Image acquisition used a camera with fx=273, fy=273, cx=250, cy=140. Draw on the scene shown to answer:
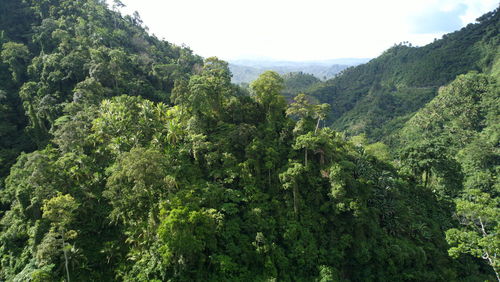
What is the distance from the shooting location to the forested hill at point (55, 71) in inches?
1436

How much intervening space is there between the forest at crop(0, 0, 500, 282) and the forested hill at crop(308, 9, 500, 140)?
70124 mm

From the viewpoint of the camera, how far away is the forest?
1991cm

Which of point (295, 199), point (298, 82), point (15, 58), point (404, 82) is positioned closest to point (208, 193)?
point (295, 199)

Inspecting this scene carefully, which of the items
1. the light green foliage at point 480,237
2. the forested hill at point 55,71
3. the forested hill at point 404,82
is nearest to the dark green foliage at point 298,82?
the forested hill at point 404,82

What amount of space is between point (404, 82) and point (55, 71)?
146m

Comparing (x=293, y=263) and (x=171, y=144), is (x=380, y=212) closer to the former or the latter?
(x=293, y=263)

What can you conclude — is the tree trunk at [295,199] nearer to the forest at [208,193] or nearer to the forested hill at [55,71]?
the forest at [208,193]

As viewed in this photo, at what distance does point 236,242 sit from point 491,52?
131 metres

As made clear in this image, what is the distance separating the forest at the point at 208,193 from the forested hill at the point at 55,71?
33 cm

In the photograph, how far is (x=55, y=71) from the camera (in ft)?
142

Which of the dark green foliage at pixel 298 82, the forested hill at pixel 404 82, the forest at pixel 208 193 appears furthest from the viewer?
the dark green foliage at pixel 298 82

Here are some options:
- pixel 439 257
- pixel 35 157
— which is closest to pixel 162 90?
pixel 35 157

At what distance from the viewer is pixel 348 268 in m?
24.4

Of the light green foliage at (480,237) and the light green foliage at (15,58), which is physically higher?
the light green foliage at (15,58)
